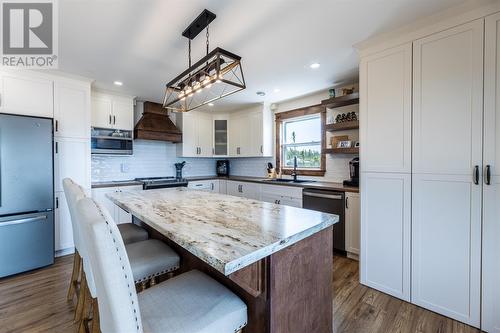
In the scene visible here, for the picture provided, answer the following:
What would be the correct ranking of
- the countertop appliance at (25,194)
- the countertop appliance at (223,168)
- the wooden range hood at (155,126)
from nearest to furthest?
the countertop appliance at (25,194)
the wooden range hood at (155,126)
the countertop appliance at (223,168)

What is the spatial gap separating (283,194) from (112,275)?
3.03m

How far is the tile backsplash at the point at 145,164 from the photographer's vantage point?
3.88 m

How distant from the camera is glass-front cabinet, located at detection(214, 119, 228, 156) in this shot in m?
5.04

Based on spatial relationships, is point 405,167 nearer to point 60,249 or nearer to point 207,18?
point 207,18

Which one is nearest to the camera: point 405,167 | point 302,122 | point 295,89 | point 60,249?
point 405,167

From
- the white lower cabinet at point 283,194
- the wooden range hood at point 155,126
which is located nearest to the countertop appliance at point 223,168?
the wooden range hood at point 155,126

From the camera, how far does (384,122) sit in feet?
6.95

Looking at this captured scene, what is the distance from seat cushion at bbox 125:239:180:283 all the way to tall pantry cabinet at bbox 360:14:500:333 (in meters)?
1.82

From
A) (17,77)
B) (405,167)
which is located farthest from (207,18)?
(17,77)

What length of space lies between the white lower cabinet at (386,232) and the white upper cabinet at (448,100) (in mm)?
279

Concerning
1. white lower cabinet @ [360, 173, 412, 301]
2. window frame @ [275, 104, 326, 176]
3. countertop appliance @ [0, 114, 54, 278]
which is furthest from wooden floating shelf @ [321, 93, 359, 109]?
countertop appliance @ [0, 114, 54, 278]

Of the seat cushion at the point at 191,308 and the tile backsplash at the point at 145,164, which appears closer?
the seat cushion at the point at 191,308

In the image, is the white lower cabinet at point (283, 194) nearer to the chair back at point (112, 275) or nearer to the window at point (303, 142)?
the window at point (303, 142)

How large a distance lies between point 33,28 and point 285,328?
2878 mm
